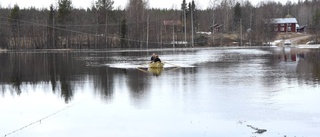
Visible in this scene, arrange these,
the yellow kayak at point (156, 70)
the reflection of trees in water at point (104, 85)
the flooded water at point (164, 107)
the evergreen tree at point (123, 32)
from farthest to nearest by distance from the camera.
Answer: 1. the evergreen tree at point (123, 32)
2. the yellow kayak at point (156, 70)
3. the reflection of trees in water at point (104, 85)
4. the flooded water at point (164, 107)

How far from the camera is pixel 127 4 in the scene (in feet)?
340

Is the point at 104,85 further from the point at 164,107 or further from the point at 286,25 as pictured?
the point at 286,25

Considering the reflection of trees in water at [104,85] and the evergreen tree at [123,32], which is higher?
the evergreen tree at [123,32]

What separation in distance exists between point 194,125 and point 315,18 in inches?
4092

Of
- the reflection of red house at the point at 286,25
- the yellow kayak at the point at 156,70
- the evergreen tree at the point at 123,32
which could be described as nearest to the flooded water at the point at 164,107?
the yellow kayak at the point at 156,70

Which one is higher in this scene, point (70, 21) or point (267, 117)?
point (70, 21)

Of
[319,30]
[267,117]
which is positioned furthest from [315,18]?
[267,117]

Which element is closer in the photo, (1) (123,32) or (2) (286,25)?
(1) (123,32)

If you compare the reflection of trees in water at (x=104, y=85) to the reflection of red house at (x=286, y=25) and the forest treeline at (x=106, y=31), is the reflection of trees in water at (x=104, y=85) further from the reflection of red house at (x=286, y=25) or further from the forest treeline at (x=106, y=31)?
the reflection of red house at (x=286, y=25)

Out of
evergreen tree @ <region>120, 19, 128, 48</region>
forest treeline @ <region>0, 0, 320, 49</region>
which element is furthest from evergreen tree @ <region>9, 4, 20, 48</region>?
evergreen tree @ <region>120, 19, 128, 48</region>

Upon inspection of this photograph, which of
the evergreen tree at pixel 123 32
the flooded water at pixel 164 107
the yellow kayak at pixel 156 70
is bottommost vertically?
the flooded water at pixel 164 107

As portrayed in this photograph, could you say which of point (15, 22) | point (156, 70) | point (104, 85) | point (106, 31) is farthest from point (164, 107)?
point (15, 22)

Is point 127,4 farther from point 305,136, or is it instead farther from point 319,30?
point 305,136

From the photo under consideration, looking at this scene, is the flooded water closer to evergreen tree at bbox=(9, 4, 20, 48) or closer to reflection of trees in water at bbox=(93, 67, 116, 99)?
reflection of trees in water at bbox=(93, 67, 116, 99)
